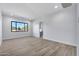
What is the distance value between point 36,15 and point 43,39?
0.45 m

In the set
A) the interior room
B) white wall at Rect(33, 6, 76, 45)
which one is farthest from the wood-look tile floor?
white wall at Rect(33, 6, 76, 45)

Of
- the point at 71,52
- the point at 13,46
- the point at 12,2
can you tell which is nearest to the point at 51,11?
the point at 12,2

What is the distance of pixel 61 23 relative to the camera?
47.3 inches

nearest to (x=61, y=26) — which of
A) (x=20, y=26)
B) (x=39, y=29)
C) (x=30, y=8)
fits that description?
(x=39, y=29)

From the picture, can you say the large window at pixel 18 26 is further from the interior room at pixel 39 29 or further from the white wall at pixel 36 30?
the white wall at pixel 36 30

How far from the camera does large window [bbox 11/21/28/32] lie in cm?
120

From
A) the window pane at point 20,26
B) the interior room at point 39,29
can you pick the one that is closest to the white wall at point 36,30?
the interior room at point 39,29

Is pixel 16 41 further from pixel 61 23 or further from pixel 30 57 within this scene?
pixel 61 23

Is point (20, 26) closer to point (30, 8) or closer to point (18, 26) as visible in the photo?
point (18, 26)

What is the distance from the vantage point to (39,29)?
132 cm

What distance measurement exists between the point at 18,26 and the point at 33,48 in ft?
1.51

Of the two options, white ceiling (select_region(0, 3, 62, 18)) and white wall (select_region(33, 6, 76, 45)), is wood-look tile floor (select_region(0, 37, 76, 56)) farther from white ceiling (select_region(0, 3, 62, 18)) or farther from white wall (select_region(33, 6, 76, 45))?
white ceiling (select_region(0, 3, 62, 18))

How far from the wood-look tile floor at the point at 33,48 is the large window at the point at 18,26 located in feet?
0.53

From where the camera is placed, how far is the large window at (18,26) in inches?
47.2
